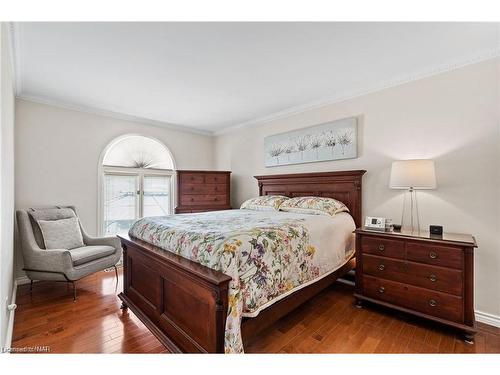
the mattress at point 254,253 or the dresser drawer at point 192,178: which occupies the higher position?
the dresser drawer at point 192,178

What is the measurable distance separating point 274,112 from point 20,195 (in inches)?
144

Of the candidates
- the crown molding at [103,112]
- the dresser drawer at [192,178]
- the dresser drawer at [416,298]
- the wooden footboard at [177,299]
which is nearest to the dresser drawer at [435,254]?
the dresser drawer at [416,298]

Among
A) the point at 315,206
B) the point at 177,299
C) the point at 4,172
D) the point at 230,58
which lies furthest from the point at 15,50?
the point at 315,206

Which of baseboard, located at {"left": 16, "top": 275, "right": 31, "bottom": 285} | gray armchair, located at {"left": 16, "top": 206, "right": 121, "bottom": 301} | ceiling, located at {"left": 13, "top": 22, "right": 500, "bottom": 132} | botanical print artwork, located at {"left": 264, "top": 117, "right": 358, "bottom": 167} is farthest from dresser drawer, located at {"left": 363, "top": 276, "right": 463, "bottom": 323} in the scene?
baseboard, located at {"left": 16, "top": 275, "right": 31, "bottom": 285}

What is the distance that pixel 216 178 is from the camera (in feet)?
14.3

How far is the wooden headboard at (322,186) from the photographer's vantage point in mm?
2900

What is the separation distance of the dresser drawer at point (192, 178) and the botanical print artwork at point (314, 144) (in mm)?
1227

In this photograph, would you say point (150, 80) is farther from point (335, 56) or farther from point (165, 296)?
point (165, 296)

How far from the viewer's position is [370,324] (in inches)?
80.7

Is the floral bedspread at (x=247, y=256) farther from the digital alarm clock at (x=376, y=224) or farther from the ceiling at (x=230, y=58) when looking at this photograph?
the ceiling at (x=230, y=58)

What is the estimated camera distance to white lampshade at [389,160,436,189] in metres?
2.12

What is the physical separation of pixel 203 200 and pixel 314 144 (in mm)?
2157

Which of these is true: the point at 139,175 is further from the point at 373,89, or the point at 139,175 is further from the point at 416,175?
the point at 416,175

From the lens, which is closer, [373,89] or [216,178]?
[373,89]
